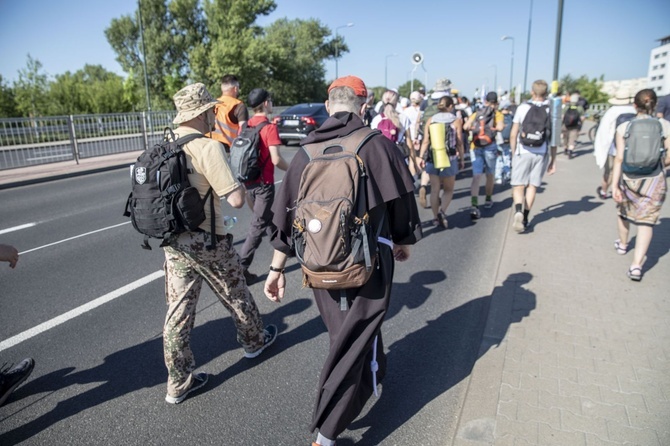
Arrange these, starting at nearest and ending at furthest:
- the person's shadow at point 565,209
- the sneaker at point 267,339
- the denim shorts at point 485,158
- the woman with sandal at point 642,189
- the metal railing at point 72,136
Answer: the sneaker at point 267,339, the woman with sandal at point 642,189, the person's shadow at point 565,209, the denim shorts at point 485,158, the metal railing at point 72,136

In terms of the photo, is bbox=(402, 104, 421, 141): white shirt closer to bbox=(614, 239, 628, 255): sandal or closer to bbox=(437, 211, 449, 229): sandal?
bbox=(437, 211, 449, 229): sandal

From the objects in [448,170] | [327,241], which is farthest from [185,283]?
[448,170]

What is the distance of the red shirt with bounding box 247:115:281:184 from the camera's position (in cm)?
458

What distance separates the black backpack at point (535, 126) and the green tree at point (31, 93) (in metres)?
33.0

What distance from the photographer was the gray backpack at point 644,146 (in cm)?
440

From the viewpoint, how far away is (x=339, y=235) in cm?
211

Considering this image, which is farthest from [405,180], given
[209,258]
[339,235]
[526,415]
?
[526,415]

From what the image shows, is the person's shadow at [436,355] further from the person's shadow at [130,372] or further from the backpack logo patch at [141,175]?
the backpack logo patch at [141,175]

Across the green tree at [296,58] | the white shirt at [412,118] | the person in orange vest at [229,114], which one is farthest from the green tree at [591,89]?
the person in orange vest at [229,114]

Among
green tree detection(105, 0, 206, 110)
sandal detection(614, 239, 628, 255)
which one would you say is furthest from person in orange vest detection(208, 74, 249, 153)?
green tree detection(105, 0, 206, 110)

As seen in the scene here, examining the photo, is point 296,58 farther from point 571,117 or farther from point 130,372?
point 130,372

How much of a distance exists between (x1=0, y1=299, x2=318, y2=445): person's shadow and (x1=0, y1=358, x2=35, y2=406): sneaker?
0.08 meters

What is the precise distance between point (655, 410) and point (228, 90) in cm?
506

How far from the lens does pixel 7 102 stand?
A: 2955cm
